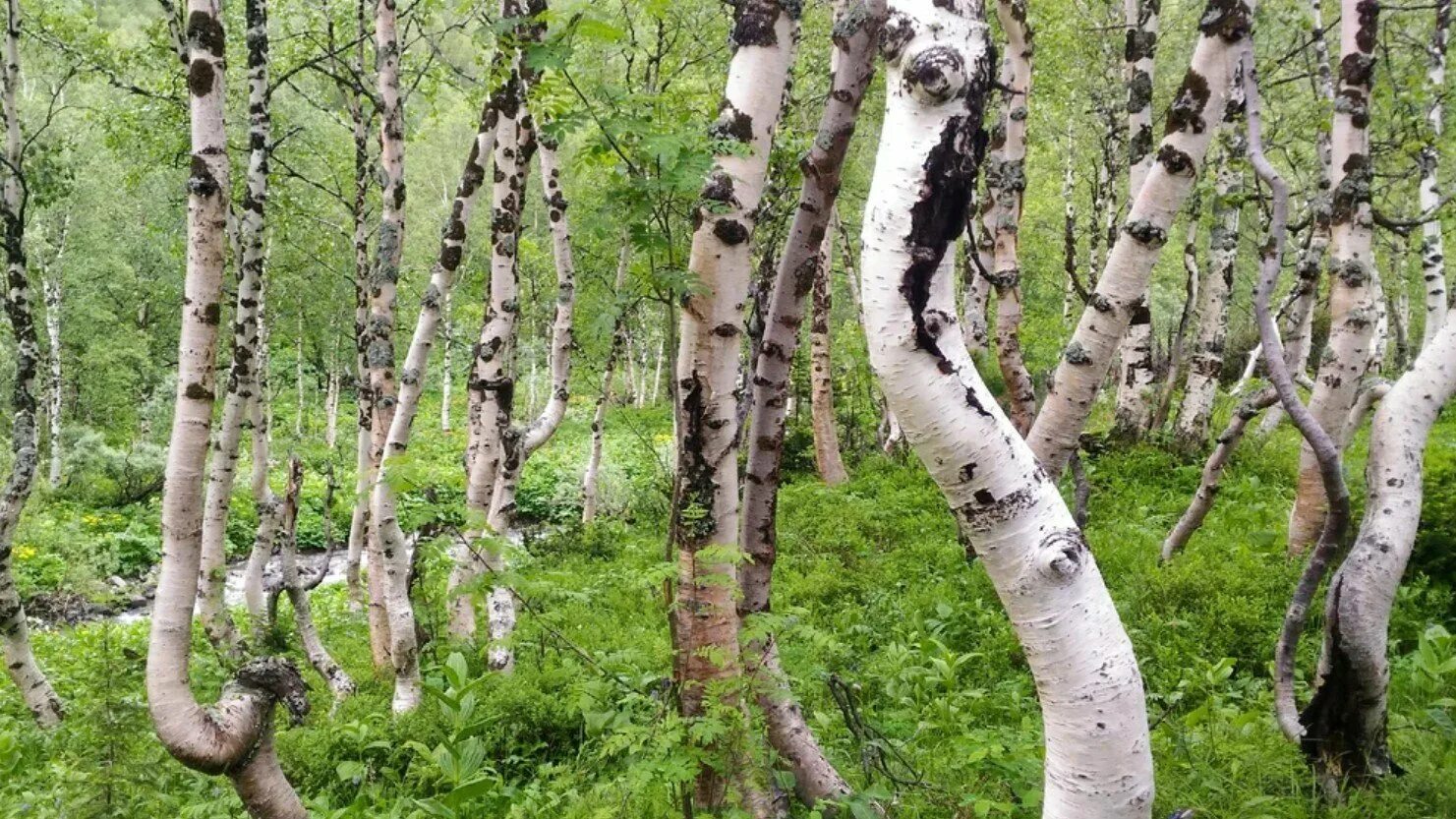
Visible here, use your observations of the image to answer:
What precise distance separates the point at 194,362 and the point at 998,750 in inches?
163

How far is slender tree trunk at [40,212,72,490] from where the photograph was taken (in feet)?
61.1

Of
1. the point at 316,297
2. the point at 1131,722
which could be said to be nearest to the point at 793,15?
the point at 1131,722

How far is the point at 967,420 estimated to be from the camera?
6.18ft

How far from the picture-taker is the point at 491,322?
670cm

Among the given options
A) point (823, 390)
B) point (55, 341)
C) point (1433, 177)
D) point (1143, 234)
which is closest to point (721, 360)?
point (1143, 234)

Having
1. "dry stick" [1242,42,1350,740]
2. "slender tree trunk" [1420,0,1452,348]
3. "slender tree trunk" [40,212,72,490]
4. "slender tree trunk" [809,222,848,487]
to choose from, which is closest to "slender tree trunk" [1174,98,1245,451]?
"slender tree trunk" [1420,0,1452,348]

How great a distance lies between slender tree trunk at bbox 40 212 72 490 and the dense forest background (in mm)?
230

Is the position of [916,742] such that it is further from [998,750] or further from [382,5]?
[382,5]

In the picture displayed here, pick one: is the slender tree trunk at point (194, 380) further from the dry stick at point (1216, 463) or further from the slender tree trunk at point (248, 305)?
the dry stick at point (1216, 463)

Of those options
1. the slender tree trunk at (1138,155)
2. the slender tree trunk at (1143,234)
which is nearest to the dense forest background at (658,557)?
the slender tree trunk at (1138,155)

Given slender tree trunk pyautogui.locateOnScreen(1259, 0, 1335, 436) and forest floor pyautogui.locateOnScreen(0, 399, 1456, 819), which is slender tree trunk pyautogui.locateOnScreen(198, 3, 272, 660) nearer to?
forest floor pyautogui.locateOnScreen(0, 399, 1456, 819)

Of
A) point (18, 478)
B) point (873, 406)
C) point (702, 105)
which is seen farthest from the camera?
point (873, 406)

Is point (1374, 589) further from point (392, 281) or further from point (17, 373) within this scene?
point (17, 373)

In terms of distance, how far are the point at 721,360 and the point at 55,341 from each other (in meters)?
23.1
